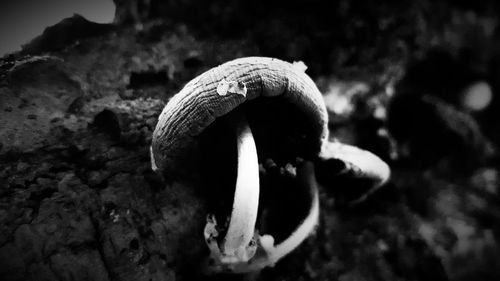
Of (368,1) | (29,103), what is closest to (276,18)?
(368,1)

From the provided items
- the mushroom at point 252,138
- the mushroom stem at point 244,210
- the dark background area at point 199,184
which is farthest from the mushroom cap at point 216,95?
the dark background area at point 199,184

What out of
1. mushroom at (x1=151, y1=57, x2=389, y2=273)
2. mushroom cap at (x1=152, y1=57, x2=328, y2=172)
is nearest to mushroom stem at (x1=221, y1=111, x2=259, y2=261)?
mushroom at (x1=151, y1=57, x2=389, y2=273)

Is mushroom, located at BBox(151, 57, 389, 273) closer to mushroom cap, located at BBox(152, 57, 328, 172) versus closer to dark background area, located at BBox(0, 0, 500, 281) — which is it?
mushroom cap, located at BBox(152, 57, 328, 172)

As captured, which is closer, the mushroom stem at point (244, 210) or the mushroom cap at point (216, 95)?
the mushroom cap at point (216, 95)

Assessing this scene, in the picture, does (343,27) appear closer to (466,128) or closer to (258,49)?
(258,49)

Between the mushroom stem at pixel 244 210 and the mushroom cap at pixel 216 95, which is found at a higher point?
the mushroom cap at pixel 216 95

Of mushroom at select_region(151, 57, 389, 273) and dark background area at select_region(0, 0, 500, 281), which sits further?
dark background area at select_region(0, 0, 500, 281)

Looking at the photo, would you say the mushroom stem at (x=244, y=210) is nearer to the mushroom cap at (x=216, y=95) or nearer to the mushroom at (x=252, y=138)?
the mushroom at (x=252, y=138)

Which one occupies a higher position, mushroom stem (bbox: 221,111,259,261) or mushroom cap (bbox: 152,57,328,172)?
mushroom cap (bbox: 152,57,328,172)
